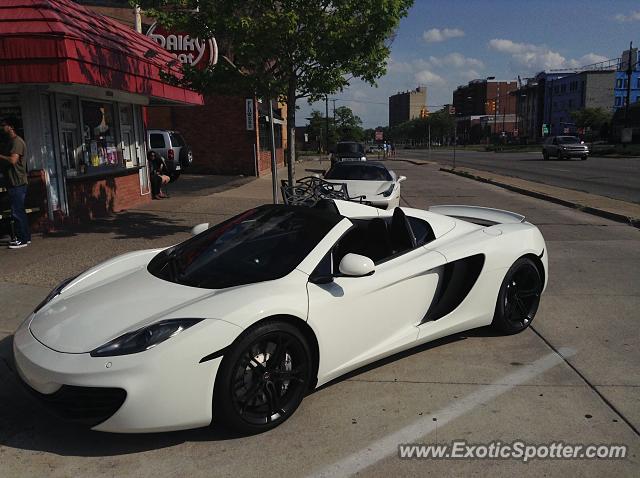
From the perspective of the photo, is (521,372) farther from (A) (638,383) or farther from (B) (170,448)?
(B) (170,448)

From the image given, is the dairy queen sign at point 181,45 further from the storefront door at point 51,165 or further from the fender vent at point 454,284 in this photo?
the fender vent at point 454,284

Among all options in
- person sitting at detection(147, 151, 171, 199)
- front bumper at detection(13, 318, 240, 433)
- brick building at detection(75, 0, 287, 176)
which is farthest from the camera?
brick building at detection(75, 0, 287, 176)

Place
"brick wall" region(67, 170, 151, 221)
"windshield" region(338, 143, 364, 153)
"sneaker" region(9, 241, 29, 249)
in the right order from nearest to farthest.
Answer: "sneaker" region(9, 241, 29, 249) < "brick wall" region(67, 170, 151, 221) < "windshield" region(338, 143, 364, 153)

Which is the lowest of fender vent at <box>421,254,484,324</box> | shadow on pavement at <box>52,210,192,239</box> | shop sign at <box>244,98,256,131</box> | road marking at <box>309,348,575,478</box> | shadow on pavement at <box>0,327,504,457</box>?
road marking at <box>309,348,575,478</box>

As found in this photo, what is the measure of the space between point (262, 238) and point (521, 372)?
2.08 meters

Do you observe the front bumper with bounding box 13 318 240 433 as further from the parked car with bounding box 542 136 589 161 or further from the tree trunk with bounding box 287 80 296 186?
the parked car with bounding box 542 136 589 161

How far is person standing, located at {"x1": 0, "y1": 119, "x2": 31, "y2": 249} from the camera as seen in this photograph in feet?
24.9

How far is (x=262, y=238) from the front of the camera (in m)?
3.86

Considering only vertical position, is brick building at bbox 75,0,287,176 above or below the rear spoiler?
above

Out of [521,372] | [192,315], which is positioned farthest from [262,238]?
[521,372]

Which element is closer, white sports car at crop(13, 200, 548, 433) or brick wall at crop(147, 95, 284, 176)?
white sports car at crop(13, 200, 548, 433)

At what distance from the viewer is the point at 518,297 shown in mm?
4691

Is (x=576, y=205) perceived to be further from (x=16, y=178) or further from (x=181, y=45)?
(x=16, y=178)

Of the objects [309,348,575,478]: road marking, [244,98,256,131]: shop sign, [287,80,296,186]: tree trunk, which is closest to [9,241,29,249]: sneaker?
[287,80,296,186]: tree trunk
